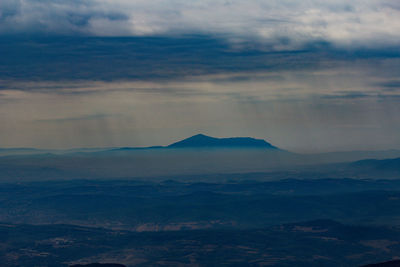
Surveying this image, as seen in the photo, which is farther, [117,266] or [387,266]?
[117,266]

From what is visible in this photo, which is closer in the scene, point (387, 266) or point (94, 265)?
point (387, 266)

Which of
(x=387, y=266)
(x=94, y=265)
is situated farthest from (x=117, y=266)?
(x=387, y=266)

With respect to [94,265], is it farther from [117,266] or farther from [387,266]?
[387,266]
